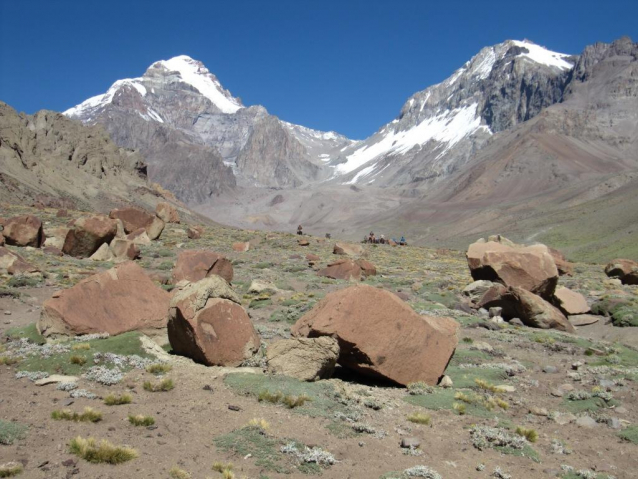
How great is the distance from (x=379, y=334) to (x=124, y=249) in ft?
80.6

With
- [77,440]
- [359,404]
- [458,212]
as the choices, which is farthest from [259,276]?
[458,212]

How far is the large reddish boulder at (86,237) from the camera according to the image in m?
32.0

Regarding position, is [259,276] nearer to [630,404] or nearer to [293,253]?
[293,253]

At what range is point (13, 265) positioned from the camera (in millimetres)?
24562

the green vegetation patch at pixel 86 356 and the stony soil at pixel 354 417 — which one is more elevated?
the green vegetation patch at pixel 86 356

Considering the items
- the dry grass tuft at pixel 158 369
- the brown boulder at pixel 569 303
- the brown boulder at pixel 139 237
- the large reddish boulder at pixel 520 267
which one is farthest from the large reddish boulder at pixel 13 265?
the brown boulder at pixel 569 303

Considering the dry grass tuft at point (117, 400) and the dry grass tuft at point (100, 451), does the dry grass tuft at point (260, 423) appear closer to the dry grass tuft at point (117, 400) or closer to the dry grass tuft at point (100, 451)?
the dry grass tuft at point (100, 451)

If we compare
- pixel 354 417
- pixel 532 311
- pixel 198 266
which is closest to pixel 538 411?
pixel 354 417

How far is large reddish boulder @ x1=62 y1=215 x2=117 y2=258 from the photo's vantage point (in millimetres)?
32031

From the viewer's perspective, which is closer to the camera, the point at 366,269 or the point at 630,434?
the point at 630,434

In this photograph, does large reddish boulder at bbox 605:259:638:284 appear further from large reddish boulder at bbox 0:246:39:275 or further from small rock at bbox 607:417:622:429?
large reddish boulder at bbox 0:246:39:275

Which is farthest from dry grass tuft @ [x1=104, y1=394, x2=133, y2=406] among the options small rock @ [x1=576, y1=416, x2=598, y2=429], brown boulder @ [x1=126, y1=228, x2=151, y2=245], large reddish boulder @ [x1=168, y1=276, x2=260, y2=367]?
brown boulder @ [x1=126, y1=228, x2=151, y2=245]

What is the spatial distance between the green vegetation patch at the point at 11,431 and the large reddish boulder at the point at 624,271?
130 ft

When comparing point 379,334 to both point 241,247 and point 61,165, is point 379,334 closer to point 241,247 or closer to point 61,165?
point 241,247
